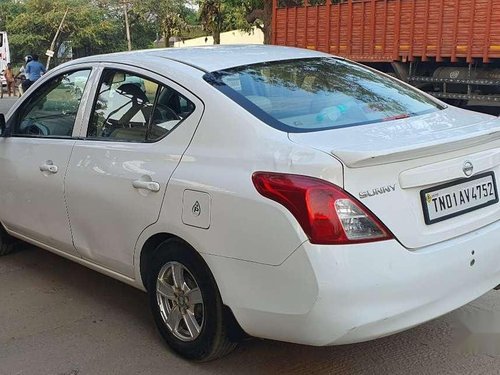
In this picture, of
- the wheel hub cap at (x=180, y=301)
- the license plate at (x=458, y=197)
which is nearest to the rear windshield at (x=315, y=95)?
the license plate at (x=458, y=197)

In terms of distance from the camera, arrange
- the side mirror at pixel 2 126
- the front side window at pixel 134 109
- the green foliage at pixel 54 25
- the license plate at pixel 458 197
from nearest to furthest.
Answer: the license plate at pixel 458 197, the front side window at pixel 134 109, the side mirror at pixel 2 126, the green foliage at pixel 54 25

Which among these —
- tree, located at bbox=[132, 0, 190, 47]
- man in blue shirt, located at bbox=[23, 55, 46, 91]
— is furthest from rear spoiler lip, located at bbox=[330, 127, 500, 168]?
tree, located at bbox=[132, 0, 190, 47]

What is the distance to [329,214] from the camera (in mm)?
Result: 2533

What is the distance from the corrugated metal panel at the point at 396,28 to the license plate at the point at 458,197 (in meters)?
8.87

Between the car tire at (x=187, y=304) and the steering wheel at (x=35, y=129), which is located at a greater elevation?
the steering wheel at (x=35, y=129)

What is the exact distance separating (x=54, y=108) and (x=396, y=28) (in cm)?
949

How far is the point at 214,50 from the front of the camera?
3.80 metres

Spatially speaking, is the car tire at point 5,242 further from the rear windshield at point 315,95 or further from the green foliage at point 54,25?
the green foliage at point 54,25

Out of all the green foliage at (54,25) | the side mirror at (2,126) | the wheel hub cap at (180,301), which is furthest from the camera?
the green foliage at (54,25)

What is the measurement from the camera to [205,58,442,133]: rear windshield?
9.96 ft

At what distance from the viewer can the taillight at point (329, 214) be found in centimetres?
253

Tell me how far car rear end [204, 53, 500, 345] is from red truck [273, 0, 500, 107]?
8.87 meters

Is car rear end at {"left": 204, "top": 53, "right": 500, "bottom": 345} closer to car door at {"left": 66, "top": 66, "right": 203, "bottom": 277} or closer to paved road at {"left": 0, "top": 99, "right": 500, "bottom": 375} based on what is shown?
car door at {"left": 66, "top": 66, "right": 203, "bottom": 277}

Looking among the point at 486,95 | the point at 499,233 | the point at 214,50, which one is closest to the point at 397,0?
the point at 486,95
